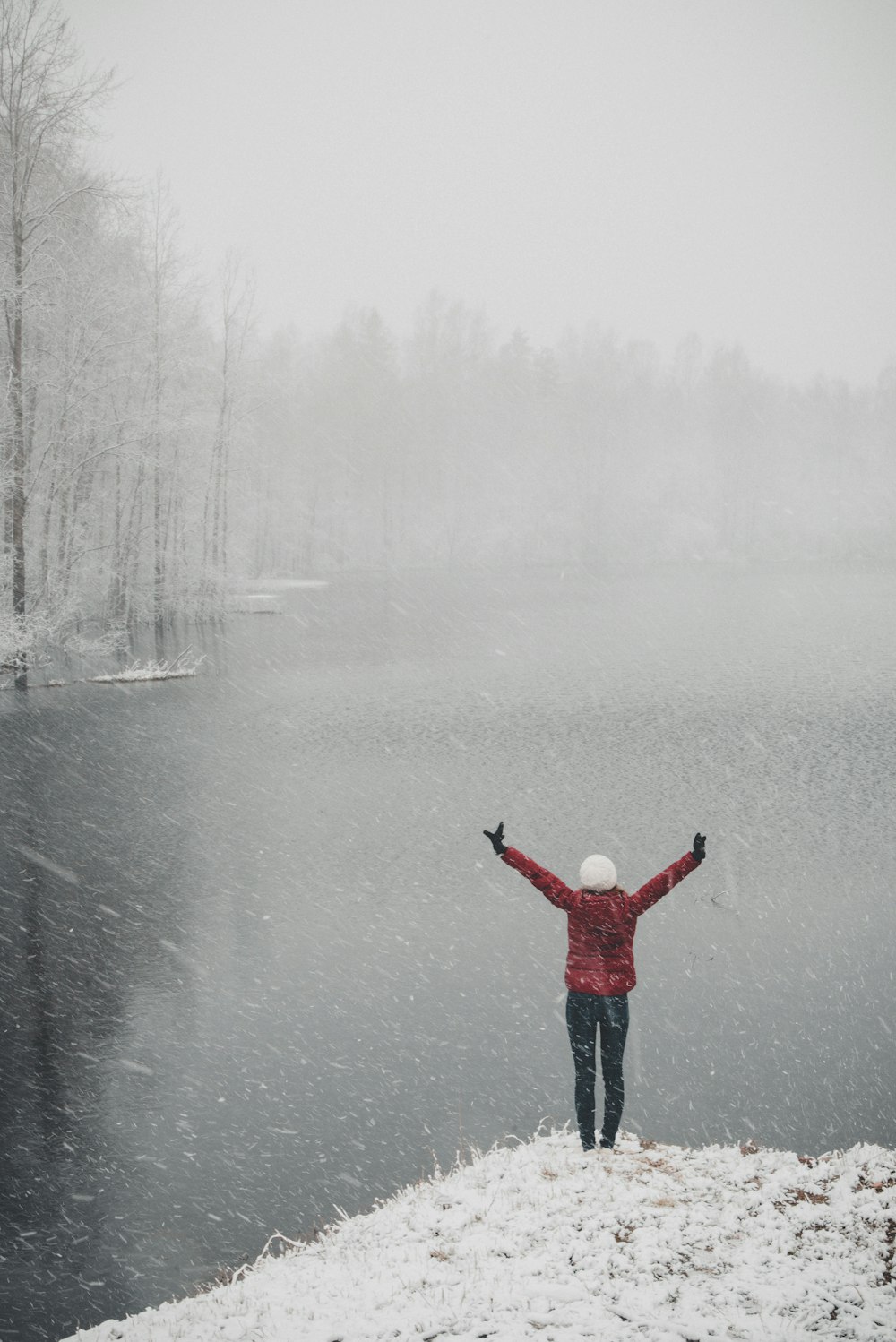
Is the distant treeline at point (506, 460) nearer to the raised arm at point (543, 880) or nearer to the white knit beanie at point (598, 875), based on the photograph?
the raised arm at point (543, 880)

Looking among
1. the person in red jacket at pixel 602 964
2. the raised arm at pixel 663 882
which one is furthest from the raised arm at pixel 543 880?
the raised arm at pixel 663 882

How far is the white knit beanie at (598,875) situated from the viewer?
582 cm

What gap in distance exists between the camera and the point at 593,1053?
5.96 meters

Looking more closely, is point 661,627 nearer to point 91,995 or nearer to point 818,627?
point 818,627

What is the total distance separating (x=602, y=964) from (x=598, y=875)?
60cm

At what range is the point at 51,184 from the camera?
25.4 m

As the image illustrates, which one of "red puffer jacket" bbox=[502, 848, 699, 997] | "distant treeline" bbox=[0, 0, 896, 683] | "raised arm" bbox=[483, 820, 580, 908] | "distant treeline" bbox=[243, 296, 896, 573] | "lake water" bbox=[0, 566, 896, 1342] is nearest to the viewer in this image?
"red puffer jacket" bbox=[502, 848, 699, 997]

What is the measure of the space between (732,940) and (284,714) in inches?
579

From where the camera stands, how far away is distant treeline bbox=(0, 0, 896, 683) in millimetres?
24281

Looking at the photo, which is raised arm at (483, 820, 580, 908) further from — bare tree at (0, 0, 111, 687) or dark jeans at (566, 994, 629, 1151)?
bare tree at (0, 0, 111, 687)

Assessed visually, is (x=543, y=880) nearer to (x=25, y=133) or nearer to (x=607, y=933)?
(x=607, y=933)

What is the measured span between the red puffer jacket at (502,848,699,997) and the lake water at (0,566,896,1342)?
2.01 metres

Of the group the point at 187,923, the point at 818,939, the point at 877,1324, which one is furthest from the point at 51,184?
the point at 877,1324

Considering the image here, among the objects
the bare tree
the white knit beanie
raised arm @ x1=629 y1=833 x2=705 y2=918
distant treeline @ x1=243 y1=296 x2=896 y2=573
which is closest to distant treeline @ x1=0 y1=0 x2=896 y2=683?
the bare tree
